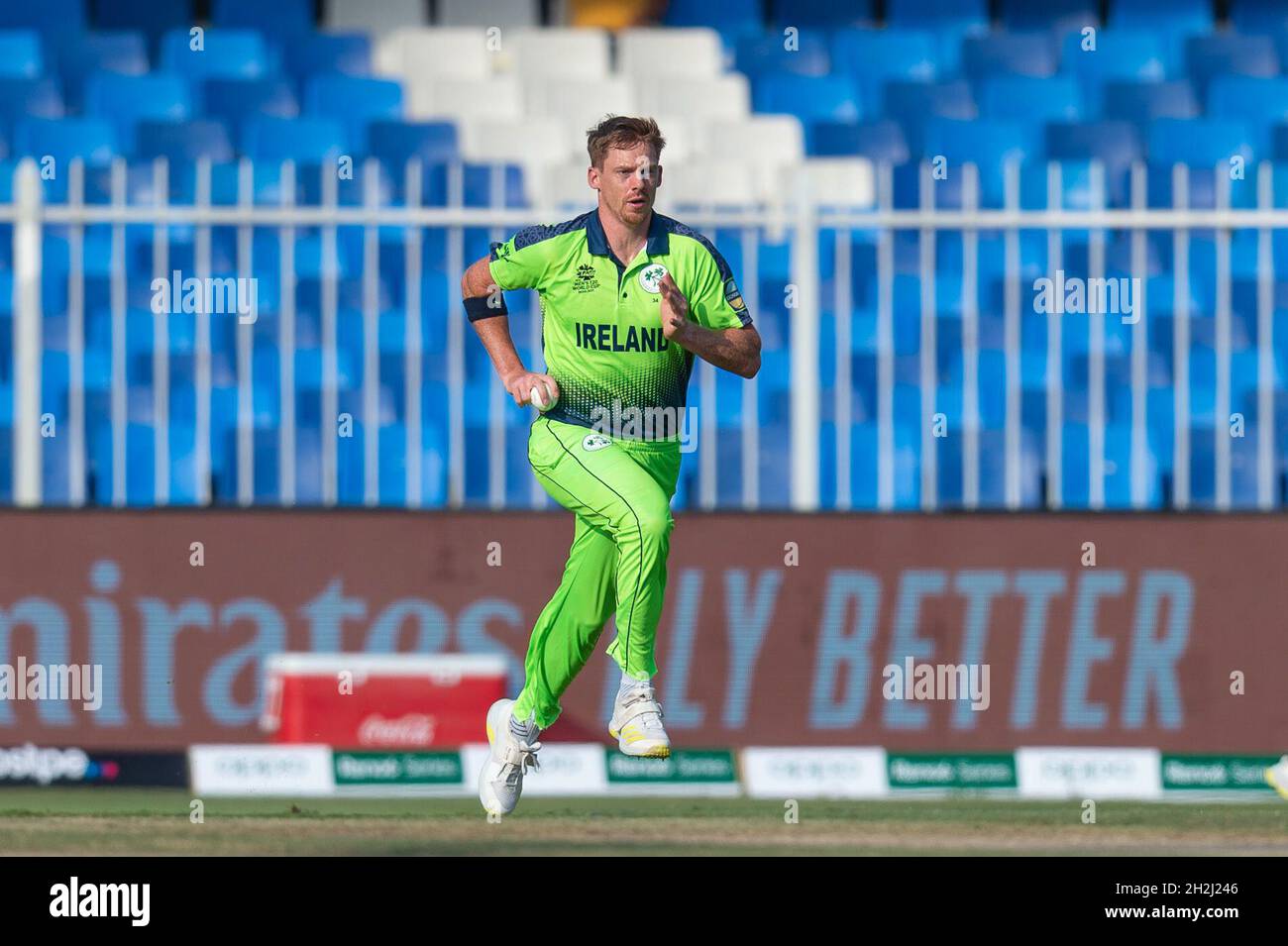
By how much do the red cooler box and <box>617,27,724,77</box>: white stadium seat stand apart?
604 centimetres

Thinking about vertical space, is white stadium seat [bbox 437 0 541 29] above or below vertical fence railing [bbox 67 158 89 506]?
above

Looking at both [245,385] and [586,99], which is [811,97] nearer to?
[586,99]

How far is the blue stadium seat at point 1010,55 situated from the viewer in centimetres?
1538

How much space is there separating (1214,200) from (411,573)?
→ 224 inches

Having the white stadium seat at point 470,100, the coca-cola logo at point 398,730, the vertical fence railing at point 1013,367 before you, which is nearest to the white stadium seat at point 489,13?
the white stadium seat at point 470,100

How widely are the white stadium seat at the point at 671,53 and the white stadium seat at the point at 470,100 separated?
2.88 ft

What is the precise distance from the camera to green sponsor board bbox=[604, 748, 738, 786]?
1023cm

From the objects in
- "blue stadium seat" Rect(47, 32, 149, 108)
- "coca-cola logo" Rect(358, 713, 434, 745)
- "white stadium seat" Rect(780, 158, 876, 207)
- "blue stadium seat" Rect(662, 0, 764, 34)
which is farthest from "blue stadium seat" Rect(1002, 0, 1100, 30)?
"coca-cola logo" Rect(358, 713, 434, 745)

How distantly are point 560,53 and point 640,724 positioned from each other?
951 centimetres

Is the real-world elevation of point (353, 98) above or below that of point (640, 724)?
above

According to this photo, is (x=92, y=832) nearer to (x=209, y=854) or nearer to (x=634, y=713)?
(x=209, y=854)

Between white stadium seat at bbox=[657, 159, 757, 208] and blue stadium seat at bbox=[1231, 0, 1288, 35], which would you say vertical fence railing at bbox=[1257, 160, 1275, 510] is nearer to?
white stadium seat at bbox=[657, 159, 757, 208]

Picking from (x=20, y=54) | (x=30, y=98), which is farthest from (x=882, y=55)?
(x=20, y=54)

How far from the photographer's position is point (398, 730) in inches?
409
